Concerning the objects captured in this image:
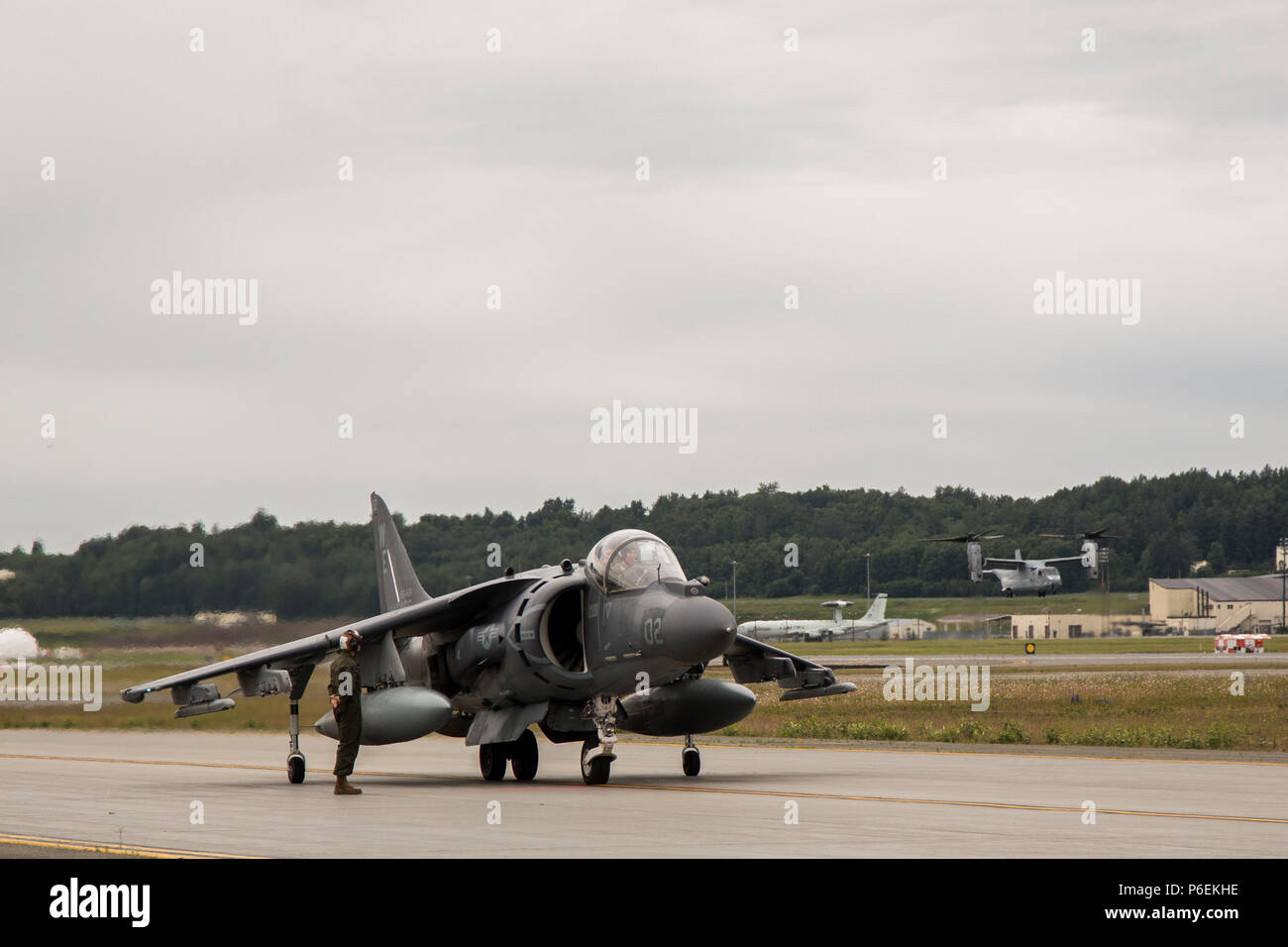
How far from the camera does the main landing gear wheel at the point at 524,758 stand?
2105cm

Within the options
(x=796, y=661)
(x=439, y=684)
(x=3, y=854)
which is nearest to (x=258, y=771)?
(x=439, y=684)

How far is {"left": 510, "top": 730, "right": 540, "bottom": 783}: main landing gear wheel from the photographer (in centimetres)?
2105

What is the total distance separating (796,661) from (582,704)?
4.30 meters

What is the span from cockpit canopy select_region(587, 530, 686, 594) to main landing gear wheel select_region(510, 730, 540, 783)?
3.06 metres

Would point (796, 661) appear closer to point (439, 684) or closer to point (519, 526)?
point (439, 684)

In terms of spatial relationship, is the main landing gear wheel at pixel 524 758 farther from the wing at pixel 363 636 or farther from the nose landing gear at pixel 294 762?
the nose landing gear at pixel 294 762

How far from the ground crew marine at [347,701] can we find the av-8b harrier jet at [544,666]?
341 millimetres

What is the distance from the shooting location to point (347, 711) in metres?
19.5

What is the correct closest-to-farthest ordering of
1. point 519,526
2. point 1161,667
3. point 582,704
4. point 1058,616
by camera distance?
point 582,704 < point 519,526 < point 1161,667 < point 1058,616

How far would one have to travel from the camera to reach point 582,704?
20594 mm

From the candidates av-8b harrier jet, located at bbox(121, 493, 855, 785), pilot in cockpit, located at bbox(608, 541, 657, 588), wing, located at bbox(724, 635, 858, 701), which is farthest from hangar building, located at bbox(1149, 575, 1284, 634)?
pilot in cockpit, located at bbox(608, 541, 657, 588)

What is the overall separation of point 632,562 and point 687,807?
383cm

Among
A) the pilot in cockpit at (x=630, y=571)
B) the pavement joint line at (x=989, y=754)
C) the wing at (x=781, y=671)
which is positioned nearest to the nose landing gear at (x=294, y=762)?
the pilot in cockpit at (x=630, y=571)
